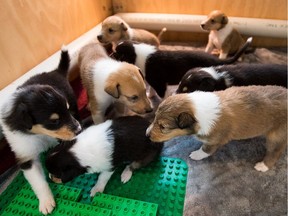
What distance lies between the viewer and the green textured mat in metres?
1.92

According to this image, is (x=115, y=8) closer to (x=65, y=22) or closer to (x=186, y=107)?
(x=65, y=22)

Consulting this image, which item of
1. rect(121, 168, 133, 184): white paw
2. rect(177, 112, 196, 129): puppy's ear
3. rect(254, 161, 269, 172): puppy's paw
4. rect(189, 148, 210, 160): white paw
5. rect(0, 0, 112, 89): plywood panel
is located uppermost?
rect(0, 0, 112, 89): plywood panel

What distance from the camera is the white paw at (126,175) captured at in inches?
82.1

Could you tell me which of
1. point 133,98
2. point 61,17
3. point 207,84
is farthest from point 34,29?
point 207,84

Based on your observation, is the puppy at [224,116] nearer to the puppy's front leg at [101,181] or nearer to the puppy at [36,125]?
the puppy's front leg at [101,181]

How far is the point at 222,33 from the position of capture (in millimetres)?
3295

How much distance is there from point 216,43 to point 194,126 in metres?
1.99

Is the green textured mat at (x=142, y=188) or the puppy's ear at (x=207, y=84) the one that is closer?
the green textured mat at (x=142, y=188)

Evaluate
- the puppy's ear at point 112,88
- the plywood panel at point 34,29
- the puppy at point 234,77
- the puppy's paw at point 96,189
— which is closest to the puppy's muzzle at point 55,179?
the puppy's paw at point 96,189

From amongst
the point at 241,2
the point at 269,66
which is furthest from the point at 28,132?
the point at 241,2

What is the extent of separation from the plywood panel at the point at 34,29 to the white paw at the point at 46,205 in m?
1.25

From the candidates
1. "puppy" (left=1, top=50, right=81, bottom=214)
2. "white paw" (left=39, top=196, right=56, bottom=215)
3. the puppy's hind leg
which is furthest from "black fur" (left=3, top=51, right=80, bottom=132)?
the puppy's hind leg

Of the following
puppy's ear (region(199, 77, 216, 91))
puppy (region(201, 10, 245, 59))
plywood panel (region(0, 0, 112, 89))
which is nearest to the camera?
puppy's ear (region(199, 77, 216, 91))

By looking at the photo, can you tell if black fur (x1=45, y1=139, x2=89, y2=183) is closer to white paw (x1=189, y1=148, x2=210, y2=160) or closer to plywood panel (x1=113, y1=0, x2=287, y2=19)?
white paw (x1=189, y1=148, x2=210, y2=160)
